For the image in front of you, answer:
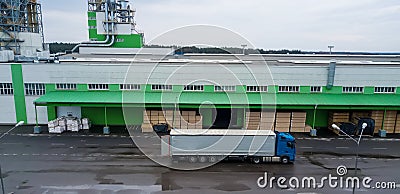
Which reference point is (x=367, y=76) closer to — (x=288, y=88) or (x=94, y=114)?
(x=288, y=88)

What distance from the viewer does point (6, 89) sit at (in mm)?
27750

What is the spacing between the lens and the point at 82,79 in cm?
2714

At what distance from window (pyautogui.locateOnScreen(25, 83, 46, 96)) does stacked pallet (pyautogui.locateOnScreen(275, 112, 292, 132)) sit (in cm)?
2260

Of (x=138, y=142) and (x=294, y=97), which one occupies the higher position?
(x=294, y=97)

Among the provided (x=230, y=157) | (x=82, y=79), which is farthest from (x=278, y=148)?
(x=82, y=79)

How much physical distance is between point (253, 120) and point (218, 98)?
396 cm

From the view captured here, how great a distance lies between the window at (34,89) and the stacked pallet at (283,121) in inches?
890

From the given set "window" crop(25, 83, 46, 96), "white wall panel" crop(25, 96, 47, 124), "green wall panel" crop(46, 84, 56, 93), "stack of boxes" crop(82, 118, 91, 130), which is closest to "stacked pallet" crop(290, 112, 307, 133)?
"stack of boxes" crop(82, 118, 91, 130)

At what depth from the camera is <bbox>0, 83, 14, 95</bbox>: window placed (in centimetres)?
2772

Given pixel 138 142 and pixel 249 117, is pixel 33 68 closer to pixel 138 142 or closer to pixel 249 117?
pixel 138 142

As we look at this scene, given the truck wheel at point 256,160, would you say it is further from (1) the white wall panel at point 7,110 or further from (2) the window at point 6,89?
(2) the window at point 6,89

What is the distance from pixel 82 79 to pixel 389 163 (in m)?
26.1

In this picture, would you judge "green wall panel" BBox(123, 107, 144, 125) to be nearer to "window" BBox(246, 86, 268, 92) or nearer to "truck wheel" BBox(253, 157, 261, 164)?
"window" BBox(246, 86, 268, 92)

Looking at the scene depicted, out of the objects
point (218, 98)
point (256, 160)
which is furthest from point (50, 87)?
point (256, 160)
